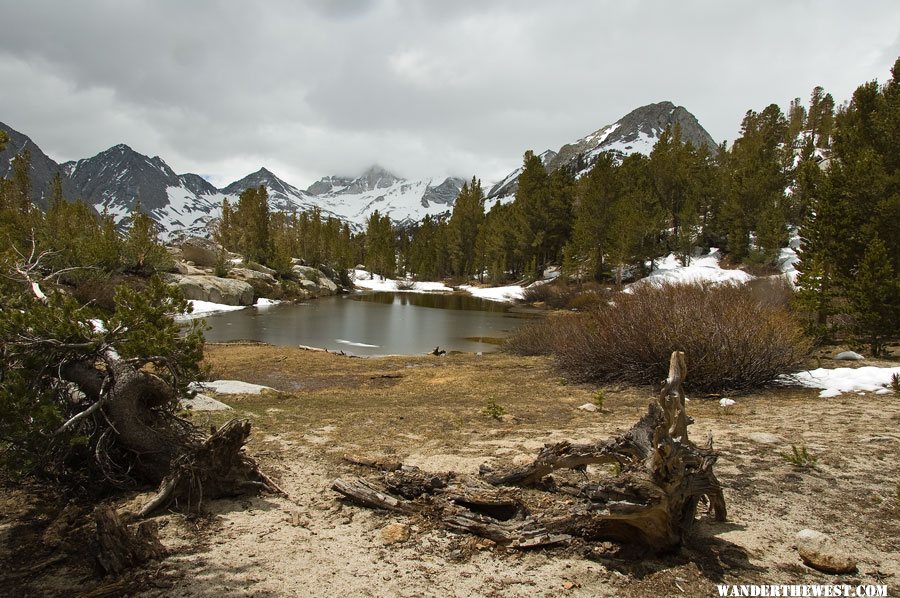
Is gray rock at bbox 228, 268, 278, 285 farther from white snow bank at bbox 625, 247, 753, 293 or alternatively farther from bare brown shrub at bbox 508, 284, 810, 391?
bare brown shrub at bbox 508, 284, 810, 391

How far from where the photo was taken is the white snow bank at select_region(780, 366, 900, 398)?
9.66 metres

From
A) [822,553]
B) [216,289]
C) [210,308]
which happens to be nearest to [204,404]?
[822,553]

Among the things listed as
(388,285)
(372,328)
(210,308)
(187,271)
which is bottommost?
(372,328)

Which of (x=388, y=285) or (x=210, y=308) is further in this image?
(x=388, y=285)

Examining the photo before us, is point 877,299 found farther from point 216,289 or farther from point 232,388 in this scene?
point 216,289

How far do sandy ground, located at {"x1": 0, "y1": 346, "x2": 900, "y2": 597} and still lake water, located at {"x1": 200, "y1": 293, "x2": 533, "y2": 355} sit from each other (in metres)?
14.4

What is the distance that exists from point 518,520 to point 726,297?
11.8m

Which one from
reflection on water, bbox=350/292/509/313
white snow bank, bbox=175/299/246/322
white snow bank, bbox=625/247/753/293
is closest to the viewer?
white snow bank, bbox=175/299/246/322

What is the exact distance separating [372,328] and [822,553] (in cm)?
2776

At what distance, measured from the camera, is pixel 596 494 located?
3691 millimetres

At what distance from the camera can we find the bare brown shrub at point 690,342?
10.3 meters

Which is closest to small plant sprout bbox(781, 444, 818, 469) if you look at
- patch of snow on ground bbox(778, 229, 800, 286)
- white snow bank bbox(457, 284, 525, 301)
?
patch of snow on ground bbox(778, 229, 800, 286)

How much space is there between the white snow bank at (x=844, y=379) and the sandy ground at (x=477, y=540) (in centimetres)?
94

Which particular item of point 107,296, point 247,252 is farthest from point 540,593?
point 247,252
